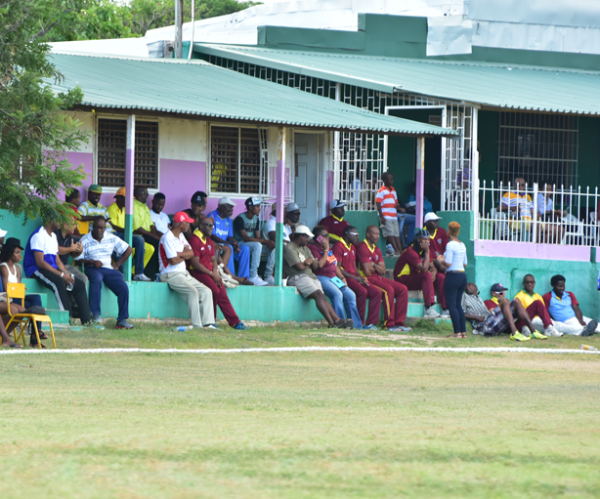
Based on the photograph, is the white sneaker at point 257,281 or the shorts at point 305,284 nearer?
the shorts at point 305,284

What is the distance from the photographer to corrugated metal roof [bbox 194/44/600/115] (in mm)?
18141

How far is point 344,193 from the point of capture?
1934 centimetres

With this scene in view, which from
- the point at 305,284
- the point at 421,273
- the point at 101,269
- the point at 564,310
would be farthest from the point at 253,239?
the point at 564,310

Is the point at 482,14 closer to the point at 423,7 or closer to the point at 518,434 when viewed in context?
the point at 423,7

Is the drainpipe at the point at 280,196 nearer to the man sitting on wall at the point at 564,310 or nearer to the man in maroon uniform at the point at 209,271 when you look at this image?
the man in maroon uniform at the point at 209,271

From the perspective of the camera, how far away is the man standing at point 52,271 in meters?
13.6

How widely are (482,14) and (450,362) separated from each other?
40.4ft

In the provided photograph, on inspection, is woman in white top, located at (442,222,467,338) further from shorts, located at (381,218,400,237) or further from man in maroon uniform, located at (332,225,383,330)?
shorts, located at (381,218,400,237)

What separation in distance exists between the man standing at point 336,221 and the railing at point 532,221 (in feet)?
7.51

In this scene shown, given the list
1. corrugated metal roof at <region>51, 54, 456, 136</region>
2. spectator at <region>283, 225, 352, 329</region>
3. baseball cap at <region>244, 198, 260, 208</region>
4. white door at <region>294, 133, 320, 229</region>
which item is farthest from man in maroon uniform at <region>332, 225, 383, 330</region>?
white door at <region>294, 133, 320, 229</region>

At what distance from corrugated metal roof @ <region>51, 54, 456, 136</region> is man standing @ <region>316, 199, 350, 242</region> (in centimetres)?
161

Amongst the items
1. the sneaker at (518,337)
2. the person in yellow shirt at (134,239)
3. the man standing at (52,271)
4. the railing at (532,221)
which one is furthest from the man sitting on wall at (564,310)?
the man standing at (52,271)

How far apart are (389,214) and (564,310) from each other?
11.2 feet

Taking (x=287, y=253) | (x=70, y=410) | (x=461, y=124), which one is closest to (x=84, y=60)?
(x=287, y=253)
